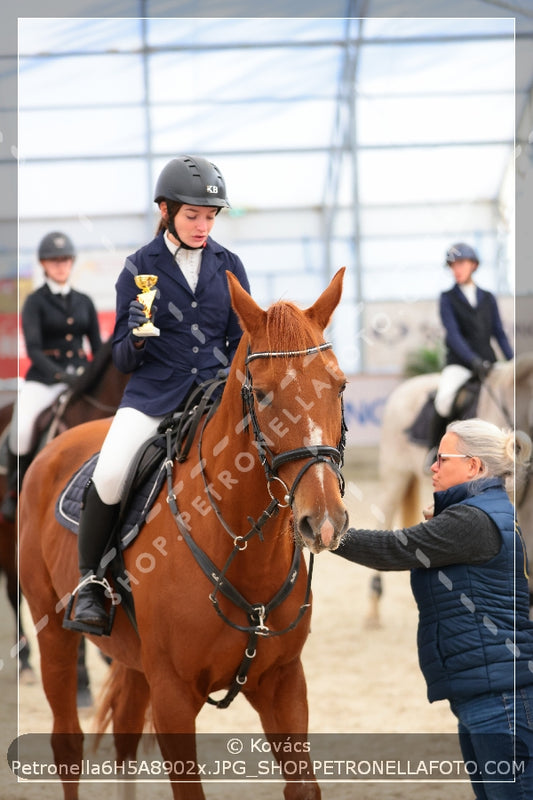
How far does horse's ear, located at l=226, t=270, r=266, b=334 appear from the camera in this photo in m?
2.46

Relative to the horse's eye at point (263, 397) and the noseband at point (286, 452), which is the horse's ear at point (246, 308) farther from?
the horse's eye at point (263, 397)

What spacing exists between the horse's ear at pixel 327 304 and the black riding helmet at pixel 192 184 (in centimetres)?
69

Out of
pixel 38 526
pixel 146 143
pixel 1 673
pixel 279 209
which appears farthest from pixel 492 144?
pixel 38 526

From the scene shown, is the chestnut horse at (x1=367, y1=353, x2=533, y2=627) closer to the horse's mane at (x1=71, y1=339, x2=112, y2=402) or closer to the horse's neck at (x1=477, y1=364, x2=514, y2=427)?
the horse's neck at (x1=477, y1=364, x2=514, y2=427)

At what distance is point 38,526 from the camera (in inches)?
154

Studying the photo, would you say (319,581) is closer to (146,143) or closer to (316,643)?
(316,643)

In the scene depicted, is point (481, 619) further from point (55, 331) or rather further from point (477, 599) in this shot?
point (55, 331)

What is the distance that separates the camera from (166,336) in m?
3.16

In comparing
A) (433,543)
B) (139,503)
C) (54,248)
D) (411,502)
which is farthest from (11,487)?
(433,543)

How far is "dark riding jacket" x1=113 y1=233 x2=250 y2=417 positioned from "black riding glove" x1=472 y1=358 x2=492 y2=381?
3.90 meters

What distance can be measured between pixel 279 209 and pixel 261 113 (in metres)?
1.69

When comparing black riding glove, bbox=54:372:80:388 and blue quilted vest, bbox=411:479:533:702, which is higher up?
black riding glove, bbox=54:372:80:388

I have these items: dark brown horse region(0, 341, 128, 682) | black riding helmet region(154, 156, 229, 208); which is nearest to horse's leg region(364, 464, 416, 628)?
dark brown horse region(0, 341, 128, 682)

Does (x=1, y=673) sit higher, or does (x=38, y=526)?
(x=38, y=526)
